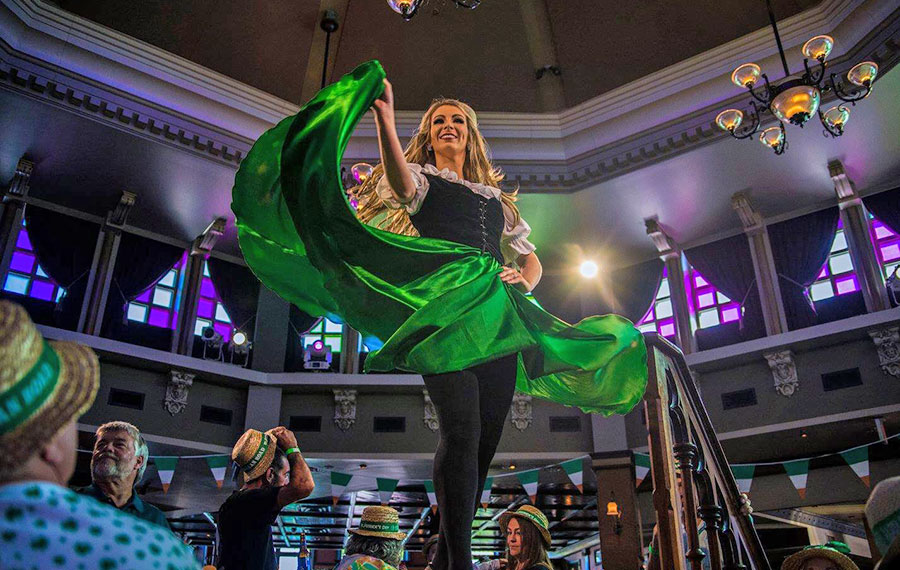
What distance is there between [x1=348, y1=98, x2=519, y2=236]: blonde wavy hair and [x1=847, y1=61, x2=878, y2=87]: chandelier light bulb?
20.4 feet

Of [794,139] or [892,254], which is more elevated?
[794,139]

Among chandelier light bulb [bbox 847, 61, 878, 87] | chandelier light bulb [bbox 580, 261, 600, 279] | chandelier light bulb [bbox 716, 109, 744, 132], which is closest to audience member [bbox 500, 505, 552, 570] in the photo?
chandelier light bulb [bbox 716, 109, 744, 132]

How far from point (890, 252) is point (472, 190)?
10.1 meters

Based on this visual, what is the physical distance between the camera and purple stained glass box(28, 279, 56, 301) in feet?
35.1

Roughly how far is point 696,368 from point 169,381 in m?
7.63

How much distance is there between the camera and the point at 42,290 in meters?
10.8

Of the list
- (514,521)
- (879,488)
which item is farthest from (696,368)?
(879,488)

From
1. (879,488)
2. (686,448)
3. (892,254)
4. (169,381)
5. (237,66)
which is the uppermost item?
(237,66)

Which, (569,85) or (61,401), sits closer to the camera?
(61,401)

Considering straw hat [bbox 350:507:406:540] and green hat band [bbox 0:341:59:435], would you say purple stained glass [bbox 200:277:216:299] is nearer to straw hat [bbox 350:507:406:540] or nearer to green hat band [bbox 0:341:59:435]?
straw hat [bbox 350:507:406:540]

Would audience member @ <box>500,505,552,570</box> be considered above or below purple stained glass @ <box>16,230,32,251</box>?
below

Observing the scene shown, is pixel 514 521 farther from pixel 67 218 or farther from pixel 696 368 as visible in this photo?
pixel 67 218

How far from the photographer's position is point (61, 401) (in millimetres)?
813

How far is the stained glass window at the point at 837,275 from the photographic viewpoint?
10.4m
